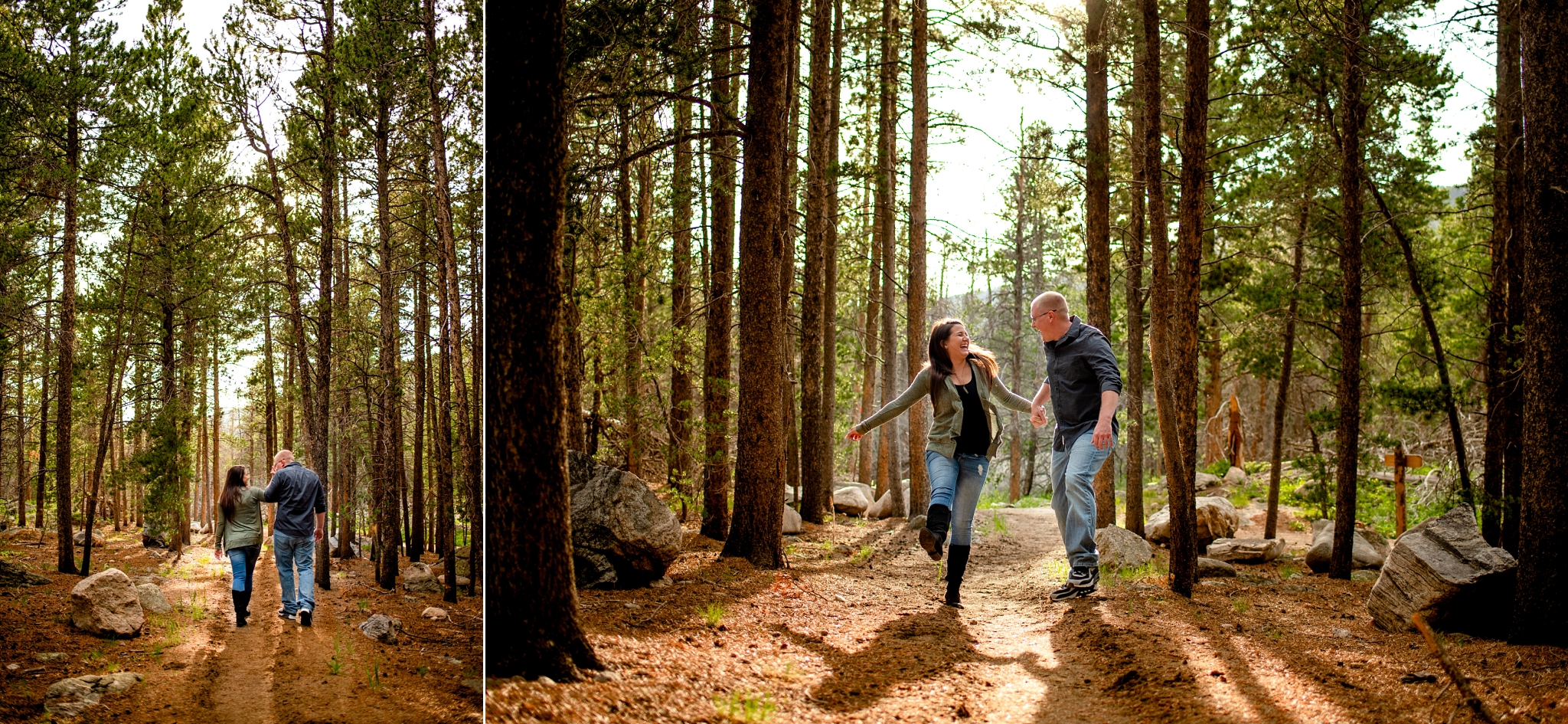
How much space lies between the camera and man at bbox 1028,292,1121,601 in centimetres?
677

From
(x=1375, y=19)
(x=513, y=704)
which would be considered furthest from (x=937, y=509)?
(x=1375, y=19)

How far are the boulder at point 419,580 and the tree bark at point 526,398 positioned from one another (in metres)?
0.38

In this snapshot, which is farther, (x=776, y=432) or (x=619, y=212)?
(x=619, y=212)

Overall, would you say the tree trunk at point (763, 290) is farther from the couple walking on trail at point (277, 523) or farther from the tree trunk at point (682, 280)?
the couple walking on trail at point (277, 523)

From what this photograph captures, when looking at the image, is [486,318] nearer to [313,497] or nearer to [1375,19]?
[313,497]

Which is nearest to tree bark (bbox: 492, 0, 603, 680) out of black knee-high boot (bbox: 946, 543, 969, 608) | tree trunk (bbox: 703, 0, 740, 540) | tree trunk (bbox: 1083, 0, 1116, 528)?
black knee-high boot (bbox: 946, 543, 969, 608)

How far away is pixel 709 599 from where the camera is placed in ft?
20.6

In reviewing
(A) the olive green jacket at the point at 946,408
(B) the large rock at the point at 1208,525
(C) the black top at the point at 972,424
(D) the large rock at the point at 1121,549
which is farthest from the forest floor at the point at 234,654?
(B) the large rock at the point at 1208,525

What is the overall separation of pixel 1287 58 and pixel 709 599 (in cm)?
1001

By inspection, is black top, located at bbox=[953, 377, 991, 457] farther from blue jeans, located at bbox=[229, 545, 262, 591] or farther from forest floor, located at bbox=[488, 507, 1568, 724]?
blue jeans, located at bbox=[229, 545, 262, 591]

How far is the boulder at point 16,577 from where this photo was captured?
230 centimetres

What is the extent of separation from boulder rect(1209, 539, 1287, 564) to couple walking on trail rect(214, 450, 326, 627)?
10.8 metres

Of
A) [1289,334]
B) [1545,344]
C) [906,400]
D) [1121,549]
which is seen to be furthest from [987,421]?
[1289,334]

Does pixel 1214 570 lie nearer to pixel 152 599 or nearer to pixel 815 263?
pixel 815 263
